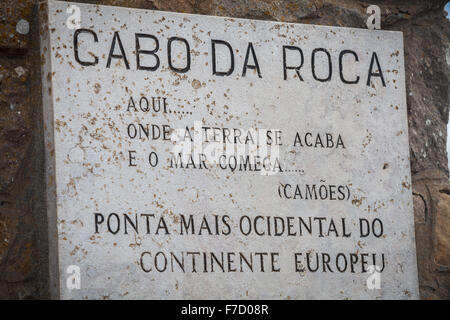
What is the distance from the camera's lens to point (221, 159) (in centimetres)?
268

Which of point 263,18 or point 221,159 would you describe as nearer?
point 221,159

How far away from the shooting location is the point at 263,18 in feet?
9.66

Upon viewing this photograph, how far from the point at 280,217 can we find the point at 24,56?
1071 mm

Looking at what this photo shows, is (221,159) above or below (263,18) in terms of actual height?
below

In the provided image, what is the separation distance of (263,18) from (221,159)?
0.63 meters

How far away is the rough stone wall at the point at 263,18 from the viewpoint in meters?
2.55

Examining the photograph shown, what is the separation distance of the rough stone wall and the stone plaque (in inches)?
3.7

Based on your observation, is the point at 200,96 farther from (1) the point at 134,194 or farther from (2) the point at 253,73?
(1) the point at 134,194

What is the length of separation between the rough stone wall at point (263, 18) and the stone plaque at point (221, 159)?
9 cm

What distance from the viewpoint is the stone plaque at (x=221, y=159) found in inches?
98.9

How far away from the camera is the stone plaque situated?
2.51 m

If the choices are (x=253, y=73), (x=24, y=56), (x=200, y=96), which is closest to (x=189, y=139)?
(x=200, y=96)

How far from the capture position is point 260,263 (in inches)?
104

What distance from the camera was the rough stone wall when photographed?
2553 millimetres
